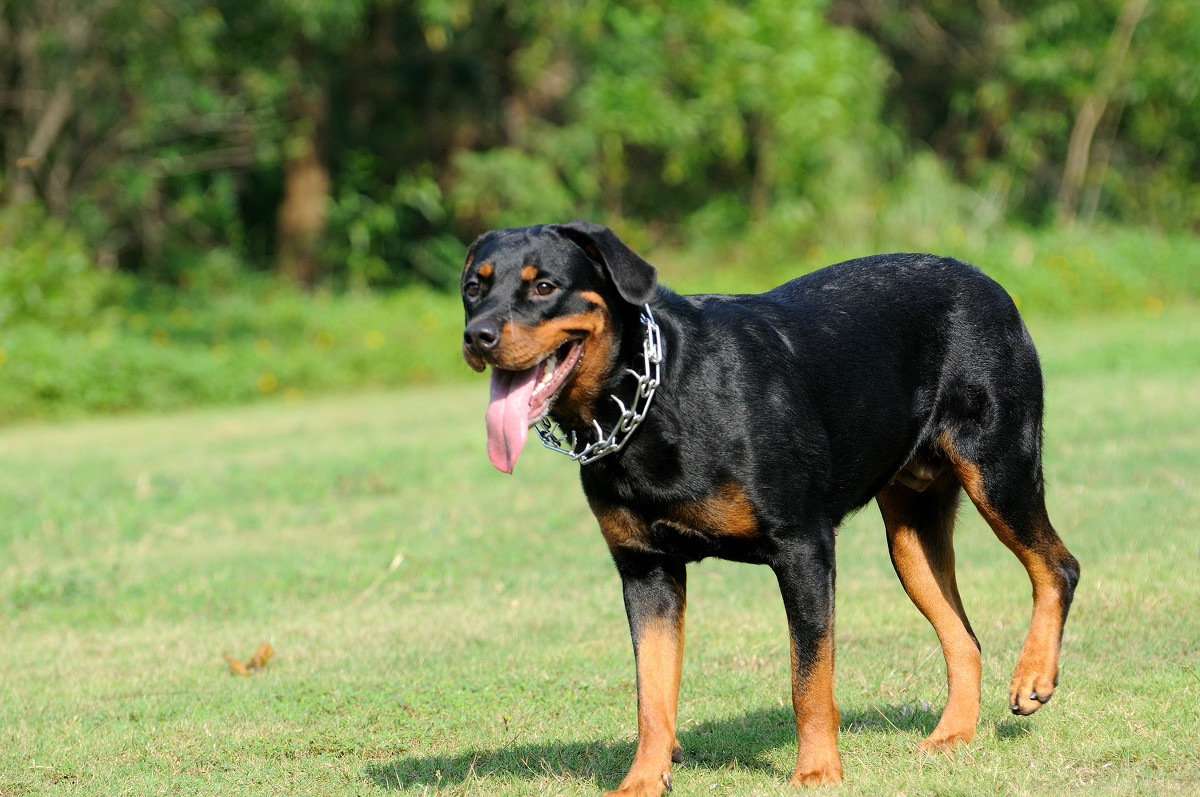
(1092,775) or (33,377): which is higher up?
(1092,775)

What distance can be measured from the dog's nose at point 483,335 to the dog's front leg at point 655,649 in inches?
34.8

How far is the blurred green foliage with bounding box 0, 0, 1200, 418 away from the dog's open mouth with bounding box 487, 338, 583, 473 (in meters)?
13.1

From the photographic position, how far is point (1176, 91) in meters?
23.2

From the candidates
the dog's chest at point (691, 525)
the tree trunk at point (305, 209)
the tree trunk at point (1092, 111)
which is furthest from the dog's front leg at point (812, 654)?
the tree trunk at point (1092, 111)

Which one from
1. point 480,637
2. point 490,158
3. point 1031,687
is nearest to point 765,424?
point 1031,687

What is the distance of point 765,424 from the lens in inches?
170

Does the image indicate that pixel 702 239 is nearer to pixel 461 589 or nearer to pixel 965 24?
pixel 965 24

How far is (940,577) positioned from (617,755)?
4.54ft

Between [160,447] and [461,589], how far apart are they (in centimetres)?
640

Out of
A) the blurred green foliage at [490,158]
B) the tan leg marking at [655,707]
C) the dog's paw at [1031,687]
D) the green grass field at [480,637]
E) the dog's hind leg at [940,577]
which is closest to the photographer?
the tan leg marking at [655,707]

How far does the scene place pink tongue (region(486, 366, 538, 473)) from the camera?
13.3 ft

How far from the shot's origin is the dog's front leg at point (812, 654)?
4.23 metres

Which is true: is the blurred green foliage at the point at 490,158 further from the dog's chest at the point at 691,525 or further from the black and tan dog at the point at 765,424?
the dog's chest at the point at 691,525

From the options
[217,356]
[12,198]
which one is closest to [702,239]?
[217,356]
